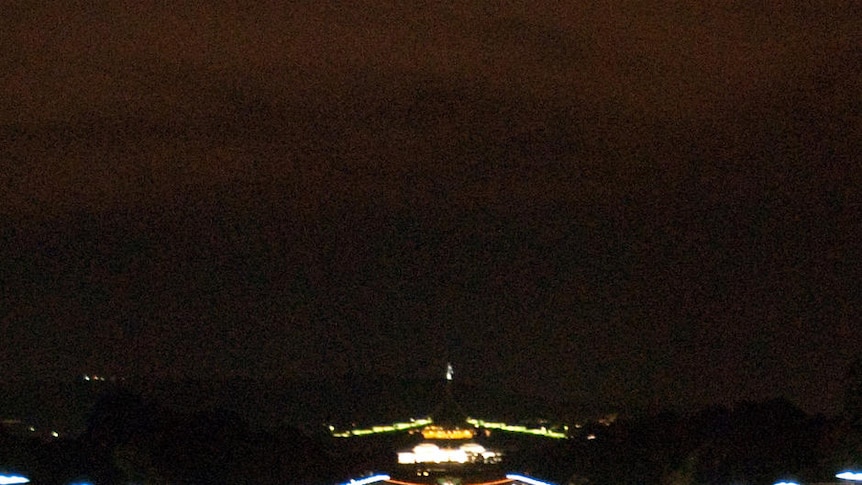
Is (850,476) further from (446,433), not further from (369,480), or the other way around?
(446,433)

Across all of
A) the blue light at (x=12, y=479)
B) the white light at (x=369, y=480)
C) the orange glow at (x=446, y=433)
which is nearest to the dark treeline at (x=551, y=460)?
the blue light at (x=12, y=479)

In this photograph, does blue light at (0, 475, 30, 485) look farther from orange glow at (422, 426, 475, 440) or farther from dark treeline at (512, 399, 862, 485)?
orange glow at (422, 426, 475, 440)

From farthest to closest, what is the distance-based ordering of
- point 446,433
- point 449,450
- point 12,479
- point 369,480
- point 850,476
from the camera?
1. point 446,433
2. point 449,450
3. point 369,480
4. point 12,479
5. point 850,476

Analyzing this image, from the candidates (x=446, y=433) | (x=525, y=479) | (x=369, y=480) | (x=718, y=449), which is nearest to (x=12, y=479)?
(x=718, y=449)

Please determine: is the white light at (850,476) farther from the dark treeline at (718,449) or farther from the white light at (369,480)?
the white light at (369,480)

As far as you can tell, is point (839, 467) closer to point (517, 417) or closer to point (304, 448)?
point (304, 448)
